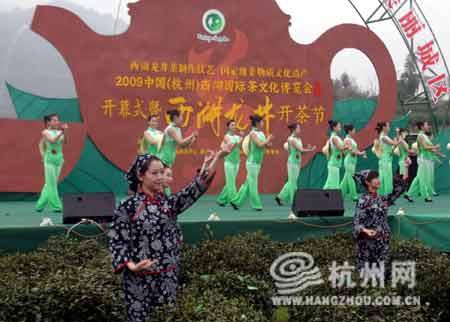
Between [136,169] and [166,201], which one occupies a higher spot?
[136,169]

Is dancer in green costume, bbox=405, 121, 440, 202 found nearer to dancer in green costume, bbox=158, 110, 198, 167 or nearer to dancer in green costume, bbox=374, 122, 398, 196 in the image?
dancer in green costume, bbox=374, 122, 398, 196

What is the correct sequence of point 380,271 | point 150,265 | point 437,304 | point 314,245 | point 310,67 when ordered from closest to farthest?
1. point 150,265
2. point 437,304
3. point 380,271
4. point 314,245
5. point 310,67

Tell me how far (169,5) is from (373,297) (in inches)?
296

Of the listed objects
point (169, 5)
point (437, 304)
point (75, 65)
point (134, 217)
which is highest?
point (169, 5)

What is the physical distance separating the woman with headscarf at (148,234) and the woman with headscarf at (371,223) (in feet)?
6.52

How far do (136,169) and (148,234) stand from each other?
307 mm

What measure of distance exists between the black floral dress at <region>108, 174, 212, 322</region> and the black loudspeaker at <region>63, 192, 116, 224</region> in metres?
3.28

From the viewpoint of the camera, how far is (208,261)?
479 cm

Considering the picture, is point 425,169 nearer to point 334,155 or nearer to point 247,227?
point 334,155

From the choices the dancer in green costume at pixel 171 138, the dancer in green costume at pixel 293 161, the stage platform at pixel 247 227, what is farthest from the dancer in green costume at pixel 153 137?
the dancer in green costume at pixel 293 161

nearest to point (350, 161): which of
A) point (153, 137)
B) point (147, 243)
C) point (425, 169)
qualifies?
point (425, 169)

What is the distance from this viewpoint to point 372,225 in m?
4.52

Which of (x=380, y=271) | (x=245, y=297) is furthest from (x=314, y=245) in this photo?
(x=245, y=297)

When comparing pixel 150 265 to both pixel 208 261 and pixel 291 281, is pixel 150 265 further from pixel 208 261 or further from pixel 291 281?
pixel 208 261
